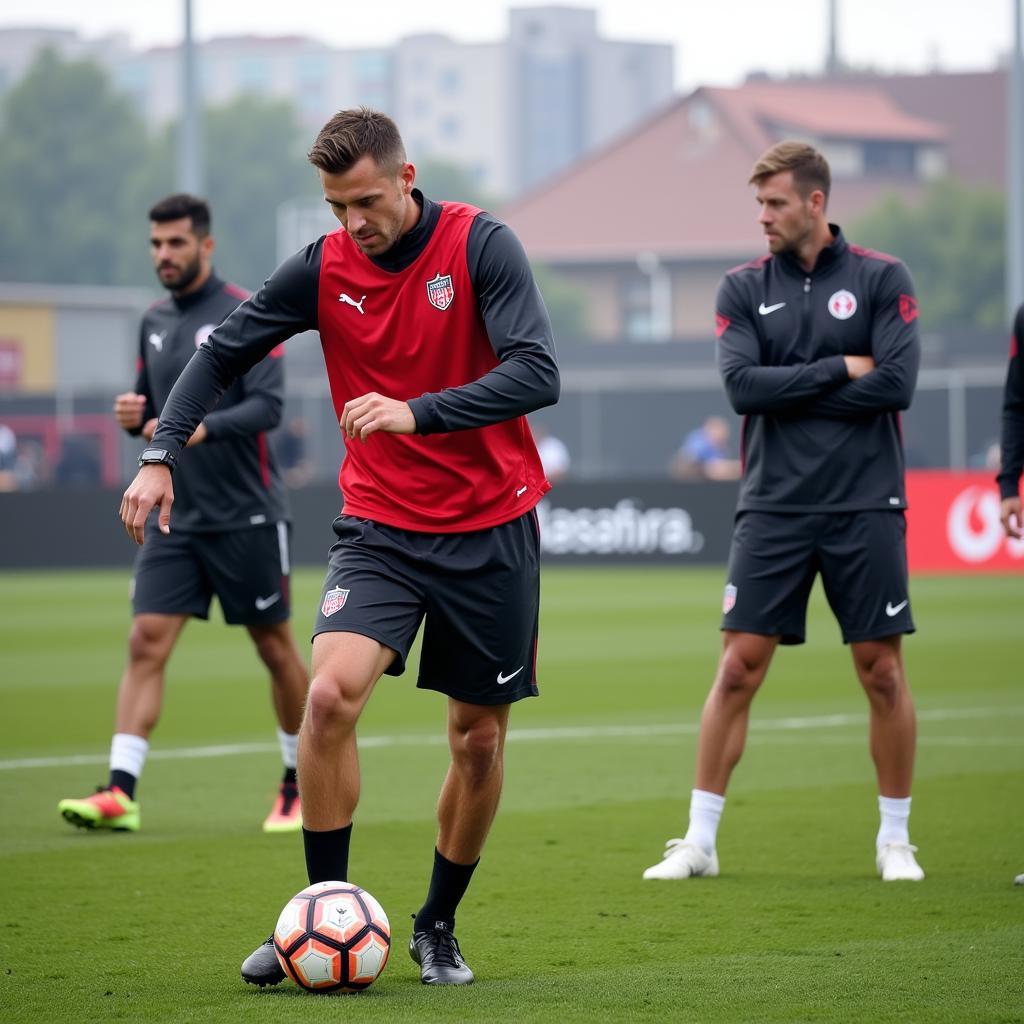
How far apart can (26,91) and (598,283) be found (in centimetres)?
3299

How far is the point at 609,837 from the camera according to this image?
26.5 ft

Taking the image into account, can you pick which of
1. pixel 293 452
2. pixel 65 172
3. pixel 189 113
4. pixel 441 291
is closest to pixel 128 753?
pixel 441 291

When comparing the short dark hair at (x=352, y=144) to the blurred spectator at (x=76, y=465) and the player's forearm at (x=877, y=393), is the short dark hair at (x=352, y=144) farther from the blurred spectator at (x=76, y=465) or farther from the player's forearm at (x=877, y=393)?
the blurred spectator at (x=76, y=465)

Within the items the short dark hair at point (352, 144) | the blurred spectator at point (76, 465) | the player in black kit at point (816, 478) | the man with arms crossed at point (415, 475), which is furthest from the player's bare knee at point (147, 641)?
the blurred spectator at point (76, 465)

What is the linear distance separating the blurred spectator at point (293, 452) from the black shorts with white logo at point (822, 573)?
19.7 meters

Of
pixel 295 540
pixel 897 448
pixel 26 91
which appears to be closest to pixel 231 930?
pixel 897 448

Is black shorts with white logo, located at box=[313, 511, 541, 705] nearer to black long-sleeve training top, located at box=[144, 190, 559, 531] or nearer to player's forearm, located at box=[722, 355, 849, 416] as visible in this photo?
black long-sleeve training top, located at box=[144, 190, 559, 531]

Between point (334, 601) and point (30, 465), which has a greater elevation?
point (334, 601)

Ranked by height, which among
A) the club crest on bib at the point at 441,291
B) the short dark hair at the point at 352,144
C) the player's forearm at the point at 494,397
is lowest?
the player's forearm at the point at 494,397

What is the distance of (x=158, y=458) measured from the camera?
18.2 feet

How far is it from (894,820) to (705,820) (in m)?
0.67

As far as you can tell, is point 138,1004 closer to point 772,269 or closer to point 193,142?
point 772,269

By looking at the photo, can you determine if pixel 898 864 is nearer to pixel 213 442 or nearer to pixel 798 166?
pixel 798 166

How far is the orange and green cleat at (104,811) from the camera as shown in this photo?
26.3 feet
